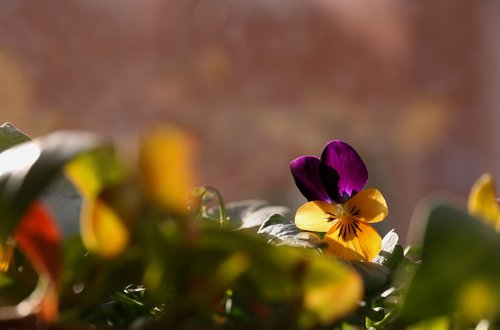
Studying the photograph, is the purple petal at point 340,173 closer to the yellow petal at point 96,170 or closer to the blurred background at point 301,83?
the yellow petal at point 96,170

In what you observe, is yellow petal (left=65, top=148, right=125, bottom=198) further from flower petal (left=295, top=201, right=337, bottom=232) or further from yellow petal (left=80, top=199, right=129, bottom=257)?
flower petal (left=295, top=201, right=337, bottom=232)

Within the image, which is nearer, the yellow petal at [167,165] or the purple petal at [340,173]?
the yellow petal at [167,165]

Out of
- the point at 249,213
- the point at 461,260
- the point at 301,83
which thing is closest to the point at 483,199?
the point at 461,260

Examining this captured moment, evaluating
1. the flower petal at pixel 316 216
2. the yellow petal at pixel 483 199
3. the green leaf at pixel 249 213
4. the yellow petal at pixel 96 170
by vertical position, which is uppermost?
the yellow petal at pixel 96 170

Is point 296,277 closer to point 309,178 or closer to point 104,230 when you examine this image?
point 104,230

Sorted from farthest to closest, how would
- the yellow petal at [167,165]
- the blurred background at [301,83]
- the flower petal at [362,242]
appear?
the blurred background at [301,83] → the flower petal at [362,242] → the yellow petal at [167,165]

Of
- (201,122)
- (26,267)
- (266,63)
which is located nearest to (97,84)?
(201,122)

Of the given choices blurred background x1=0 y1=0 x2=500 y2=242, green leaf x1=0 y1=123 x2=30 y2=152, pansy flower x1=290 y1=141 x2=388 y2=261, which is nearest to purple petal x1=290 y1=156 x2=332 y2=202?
pansy flower x1=290 y1=141 x2=388 y2=261

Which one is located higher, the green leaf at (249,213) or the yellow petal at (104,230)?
the yellow petal at (104,230)

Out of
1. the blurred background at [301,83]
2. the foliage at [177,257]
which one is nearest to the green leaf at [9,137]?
the foliage at [177,257]
